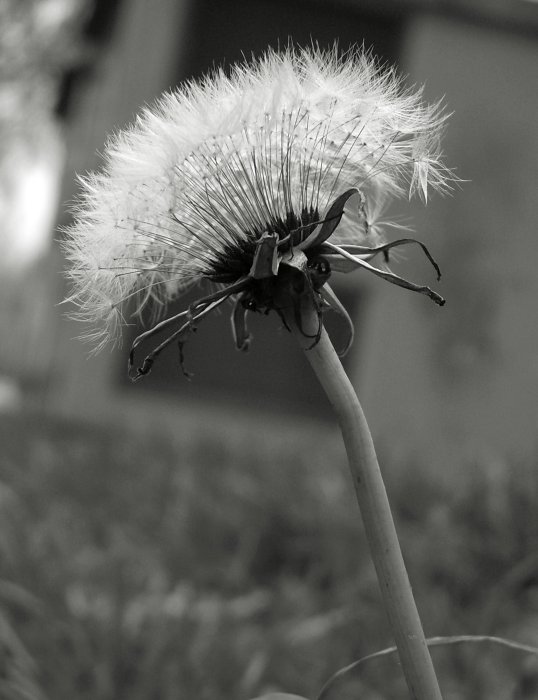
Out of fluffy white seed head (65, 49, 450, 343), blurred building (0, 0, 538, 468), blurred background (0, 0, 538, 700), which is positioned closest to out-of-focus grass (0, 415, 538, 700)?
blurred background (0, 0, 538, 700)

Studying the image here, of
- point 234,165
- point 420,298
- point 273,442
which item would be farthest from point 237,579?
point 420,298

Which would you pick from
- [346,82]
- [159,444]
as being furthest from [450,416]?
[346,82]

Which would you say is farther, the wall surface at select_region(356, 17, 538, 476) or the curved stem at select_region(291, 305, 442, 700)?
the wall surface at select_region(356, 17, 538, 476)

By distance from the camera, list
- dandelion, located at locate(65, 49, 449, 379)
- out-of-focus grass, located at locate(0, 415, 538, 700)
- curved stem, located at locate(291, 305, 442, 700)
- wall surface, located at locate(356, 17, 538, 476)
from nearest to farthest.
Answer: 1. curved stem, located at locate(291, 305, 442, 700)
2. dandelion, located at locate(65, 49, 449, 379)
3. out-of-focus grass, located at locate(0, 415, 538, 700)
4. wall surface, located at locate(356, 17, 538, 476)

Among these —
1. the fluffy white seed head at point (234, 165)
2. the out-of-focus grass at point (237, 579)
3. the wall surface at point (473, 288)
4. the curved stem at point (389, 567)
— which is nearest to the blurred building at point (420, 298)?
the wall surface at point (473, 288)

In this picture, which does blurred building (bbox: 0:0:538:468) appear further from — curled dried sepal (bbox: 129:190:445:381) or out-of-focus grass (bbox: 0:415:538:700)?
curled dried sepal (bbox: 129:190:445:381)

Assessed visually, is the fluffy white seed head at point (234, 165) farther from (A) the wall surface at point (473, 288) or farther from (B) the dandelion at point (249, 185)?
(A) the wall surface at point (473, 288)
